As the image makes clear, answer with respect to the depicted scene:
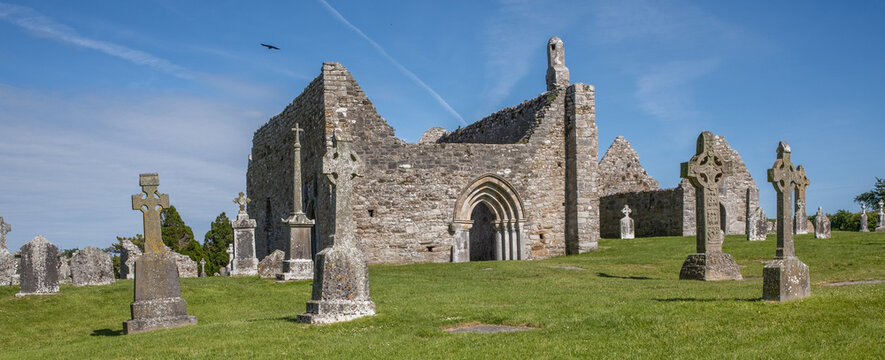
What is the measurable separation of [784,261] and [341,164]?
628cm

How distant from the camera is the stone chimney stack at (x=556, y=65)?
91.4 feet

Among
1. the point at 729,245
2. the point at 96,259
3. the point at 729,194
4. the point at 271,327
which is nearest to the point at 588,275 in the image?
the point at 729,245

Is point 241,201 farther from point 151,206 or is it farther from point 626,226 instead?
point 626,226

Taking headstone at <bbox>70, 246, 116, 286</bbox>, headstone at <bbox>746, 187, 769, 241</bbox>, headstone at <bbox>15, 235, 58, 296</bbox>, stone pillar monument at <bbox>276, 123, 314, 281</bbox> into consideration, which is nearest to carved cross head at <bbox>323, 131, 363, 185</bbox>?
stone pillar monument at <bbox>276, 123, 314, 281</bbox>

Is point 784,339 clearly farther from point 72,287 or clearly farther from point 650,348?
point 72,287

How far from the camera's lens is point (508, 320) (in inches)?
395

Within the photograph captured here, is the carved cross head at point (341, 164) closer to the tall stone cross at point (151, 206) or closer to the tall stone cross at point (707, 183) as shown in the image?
the tall stone cross at point (151, 206)

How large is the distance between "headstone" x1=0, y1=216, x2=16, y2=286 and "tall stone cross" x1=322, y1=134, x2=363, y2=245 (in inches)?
541

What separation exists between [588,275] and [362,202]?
8.27 meters

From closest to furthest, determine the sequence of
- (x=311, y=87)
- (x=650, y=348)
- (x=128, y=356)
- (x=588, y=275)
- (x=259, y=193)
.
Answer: (x=650, y=348) < (x=128, y=356) < (x=588, y=275) < (x=311, y=87) < (x=259, y=193)

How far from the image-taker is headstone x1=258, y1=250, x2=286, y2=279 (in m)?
20.1

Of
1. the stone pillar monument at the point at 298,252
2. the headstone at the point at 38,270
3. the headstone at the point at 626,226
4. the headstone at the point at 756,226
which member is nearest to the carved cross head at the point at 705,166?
the stone pillar monument at the point at 298,252

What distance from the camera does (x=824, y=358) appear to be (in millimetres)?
7395

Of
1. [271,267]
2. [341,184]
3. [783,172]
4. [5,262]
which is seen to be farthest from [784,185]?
[5,262]
